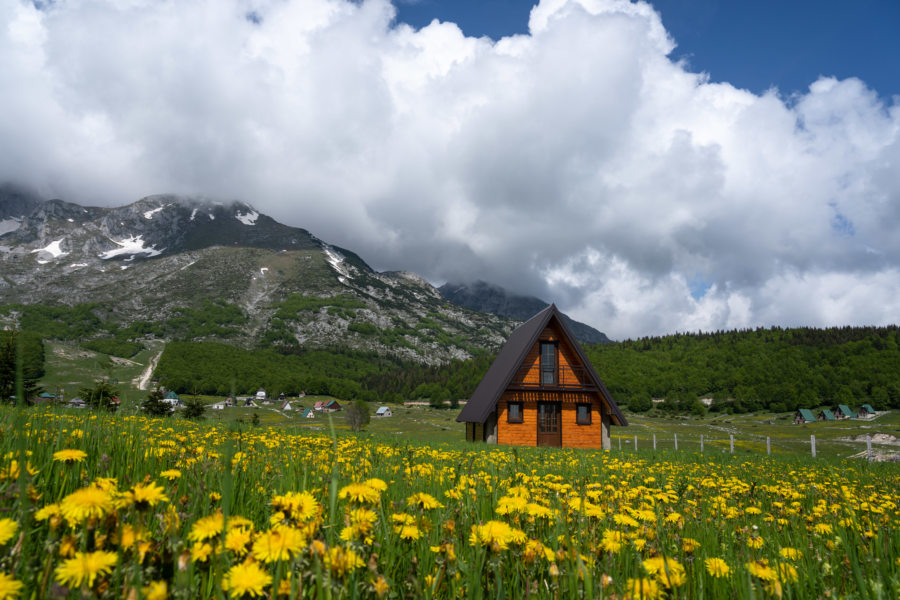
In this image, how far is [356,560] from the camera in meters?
1.73

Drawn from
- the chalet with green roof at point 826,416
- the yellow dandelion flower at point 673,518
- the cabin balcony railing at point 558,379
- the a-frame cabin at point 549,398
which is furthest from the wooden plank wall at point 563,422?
the chalet with green roof at point 826,416

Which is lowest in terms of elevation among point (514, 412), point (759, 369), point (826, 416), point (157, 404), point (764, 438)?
point (826, 416)

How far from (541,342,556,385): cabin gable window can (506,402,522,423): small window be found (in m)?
2.45

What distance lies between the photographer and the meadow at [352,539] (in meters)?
1.55

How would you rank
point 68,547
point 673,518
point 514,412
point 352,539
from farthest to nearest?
point 514,412, point 673,518, point 352,539, point 68,547

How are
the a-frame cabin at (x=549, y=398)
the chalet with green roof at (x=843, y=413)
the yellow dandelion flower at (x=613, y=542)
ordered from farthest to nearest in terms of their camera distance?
the chalet with green roof at (x=843, y=413) → the a-frame cabin at (x=549, y=398) → the yellow dandelion flower at (x=613, y=542)

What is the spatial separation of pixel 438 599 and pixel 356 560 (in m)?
0.84

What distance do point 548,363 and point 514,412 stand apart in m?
4.25

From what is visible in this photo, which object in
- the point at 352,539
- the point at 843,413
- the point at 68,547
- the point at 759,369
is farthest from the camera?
the point at 759,369

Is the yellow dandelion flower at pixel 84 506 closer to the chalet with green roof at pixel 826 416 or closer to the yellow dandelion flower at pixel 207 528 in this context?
the yellow dandelion flower at pixel 207 528

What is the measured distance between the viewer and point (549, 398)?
32281 mm

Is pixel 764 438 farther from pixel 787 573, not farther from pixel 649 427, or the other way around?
pixel 787 573

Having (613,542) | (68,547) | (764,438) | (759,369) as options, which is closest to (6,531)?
(68,547)

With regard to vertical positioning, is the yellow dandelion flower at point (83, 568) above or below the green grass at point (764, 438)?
above
